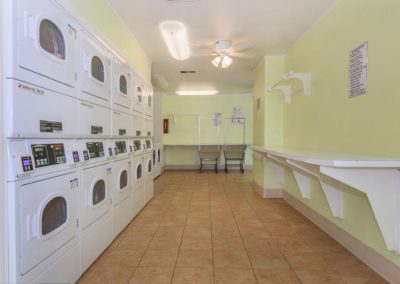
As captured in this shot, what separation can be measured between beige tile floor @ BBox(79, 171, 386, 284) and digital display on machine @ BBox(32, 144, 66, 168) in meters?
0.93

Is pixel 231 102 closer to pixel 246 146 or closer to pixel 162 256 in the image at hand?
pixel 246 146

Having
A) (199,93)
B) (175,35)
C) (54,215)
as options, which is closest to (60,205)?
(54,215)

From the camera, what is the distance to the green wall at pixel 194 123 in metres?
7.67

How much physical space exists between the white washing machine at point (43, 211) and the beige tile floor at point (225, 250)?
1.25 ft

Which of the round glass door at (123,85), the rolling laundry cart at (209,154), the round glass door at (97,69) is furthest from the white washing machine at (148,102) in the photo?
the rolling laundry cart at (209,154)

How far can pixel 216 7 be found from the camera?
2484mm

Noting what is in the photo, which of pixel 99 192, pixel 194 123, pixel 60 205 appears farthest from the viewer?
pixel 194 123

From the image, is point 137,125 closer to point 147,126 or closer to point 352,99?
point 147,126

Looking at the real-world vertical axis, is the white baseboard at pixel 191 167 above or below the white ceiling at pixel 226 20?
below

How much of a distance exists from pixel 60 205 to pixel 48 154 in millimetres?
Answer: 364

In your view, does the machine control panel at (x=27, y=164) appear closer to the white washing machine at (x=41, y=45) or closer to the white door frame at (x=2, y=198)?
the white door frame at (x=2, y=198)

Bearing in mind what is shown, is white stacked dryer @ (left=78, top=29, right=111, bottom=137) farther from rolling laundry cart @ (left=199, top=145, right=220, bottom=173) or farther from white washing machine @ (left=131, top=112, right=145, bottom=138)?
rolling laundry cart @ (left=199, top=145, right=220, bottom=173)

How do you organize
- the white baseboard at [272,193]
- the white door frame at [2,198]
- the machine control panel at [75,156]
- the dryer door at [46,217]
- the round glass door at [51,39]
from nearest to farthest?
the white door frame at [2,198] < the dryer door at [46,217] < the round glass door at [51,39] < the machine control panel at [75,156] < the white baseboard at [272,193]

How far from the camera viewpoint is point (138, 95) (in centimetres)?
320
